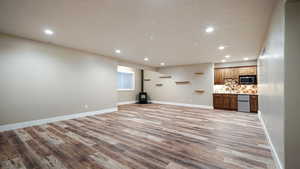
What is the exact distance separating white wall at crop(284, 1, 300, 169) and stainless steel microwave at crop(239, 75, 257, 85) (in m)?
5.63

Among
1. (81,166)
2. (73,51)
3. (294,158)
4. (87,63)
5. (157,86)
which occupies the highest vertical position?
(73,51)

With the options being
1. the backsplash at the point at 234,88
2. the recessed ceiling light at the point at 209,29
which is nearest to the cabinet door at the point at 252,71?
the backsplash at the point at 234,88

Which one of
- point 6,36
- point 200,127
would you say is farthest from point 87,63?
point 200,127

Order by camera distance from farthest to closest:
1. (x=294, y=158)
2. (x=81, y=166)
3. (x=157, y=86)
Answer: (x=157, y=86), (x=81, y=166), (x=294, y=158)

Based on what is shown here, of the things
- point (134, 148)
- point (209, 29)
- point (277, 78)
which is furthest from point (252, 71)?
point (134, 148)

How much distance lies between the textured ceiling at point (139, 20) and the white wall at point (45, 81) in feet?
1.84

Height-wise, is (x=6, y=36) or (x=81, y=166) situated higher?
(x=6, y=36)

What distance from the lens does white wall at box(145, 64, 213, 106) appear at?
7.14 m

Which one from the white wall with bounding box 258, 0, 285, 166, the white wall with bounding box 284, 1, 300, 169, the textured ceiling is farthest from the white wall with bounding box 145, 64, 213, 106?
the white wall with bounding box 284, 1, 300, 169

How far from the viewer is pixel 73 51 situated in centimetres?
474

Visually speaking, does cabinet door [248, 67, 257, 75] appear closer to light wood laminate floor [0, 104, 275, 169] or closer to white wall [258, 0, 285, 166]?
light wood laminate floor [0, 104, 275, 169]

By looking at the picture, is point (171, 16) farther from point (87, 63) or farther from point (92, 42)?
point (87, 63)

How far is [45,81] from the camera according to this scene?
13.4 ft

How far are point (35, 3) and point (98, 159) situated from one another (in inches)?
112
